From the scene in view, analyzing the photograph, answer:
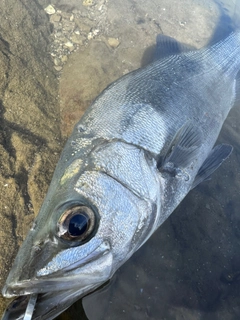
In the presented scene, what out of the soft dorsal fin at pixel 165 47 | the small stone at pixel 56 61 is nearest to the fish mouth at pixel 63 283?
the soft dorsal fin at pixel 165 47

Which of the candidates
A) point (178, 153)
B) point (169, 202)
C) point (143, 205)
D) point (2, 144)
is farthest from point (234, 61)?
point (2, 144)

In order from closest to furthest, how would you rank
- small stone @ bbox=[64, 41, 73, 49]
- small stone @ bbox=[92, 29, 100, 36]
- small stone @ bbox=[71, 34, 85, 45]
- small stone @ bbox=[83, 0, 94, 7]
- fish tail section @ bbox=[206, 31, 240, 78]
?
Answer: fish tail section @ bbox=[206, 31, 240, 78]
small stone @ bbox=[64, 41, 73, 49]
small stone @ bbox=[71, 34, 85, 45]
small stone @ bbox=[92, 29, 100, 36]
small stone @ bbox=[83, 0, 94, 7]

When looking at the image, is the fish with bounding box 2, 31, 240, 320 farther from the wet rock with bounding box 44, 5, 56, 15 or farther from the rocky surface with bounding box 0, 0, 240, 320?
the wet rock with bounding box 44, 5, 56, 15

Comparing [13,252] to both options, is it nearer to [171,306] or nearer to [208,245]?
[171,306]

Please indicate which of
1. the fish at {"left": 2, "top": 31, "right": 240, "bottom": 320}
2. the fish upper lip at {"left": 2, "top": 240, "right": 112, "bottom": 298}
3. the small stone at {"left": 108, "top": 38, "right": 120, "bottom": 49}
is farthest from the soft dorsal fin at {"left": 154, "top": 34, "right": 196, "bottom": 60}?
the fish upper lip at {"left": 2, "top": 240, "right": 112, "bottom": 298}

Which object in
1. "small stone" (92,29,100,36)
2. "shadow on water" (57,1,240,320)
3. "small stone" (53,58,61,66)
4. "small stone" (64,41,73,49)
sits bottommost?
"shadow on water" (57,1,240,320)

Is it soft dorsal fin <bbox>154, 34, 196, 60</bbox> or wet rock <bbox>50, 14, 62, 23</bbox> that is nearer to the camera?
soft dorsal fin <bbox>154, 34, 196, 60</bbox>

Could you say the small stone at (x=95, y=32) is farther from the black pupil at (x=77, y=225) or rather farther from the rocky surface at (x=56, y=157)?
the black pupil at (x=77, y=225)
